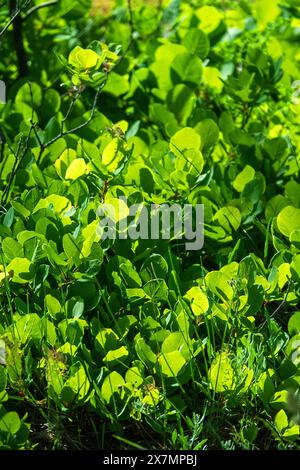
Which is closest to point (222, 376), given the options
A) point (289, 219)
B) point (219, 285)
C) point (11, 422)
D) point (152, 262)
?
point (219, 285)

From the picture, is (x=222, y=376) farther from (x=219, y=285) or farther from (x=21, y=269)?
(x=21, y=269)

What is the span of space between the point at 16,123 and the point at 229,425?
1576 millimetres

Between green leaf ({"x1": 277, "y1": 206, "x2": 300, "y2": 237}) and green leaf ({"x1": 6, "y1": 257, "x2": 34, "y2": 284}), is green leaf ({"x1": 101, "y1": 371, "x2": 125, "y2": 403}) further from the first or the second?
green leaf ({"x1": 277, "y1": 206, "x2": 300, "y2": 237})

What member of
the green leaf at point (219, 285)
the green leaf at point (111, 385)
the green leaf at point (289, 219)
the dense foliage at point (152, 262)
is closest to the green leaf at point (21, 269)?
the dense foliage at point (152, 262)

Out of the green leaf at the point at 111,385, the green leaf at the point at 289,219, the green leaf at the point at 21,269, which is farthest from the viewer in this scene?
the green leaf at the point at 289,219

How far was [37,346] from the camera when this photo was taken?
7.55 feet

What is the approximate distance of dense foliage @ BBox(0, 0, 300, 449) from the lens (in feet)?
7.22

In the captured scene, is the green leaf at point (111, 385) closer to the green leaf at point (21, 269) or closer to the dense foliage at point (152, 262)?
the dense foliage at point (152, 262)

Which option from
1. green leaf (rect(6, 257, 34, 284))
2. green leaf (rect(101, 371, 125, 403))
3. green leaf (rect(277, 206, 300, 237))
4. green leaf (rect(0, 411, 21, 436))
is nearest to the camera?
green leaf (rect(0, 411, 21, 436))

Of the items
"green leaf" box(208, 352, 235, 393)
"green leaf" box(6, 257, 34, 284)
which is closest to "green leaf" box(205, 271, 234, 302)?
"green leaf" box(208, 352, 235, 393)

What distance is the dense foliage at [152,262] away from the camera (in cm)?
220

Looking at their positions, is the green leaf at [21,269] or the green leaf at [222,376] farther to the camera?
the green leaf at [21,269]

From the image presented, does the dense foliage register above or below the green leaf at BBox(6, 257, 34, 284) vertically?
below
